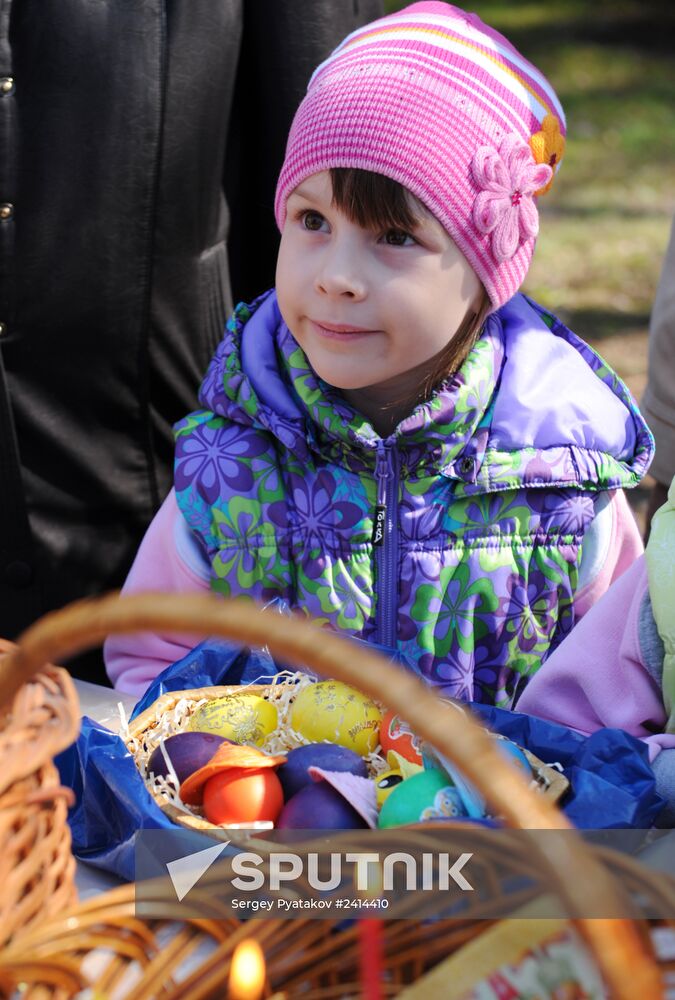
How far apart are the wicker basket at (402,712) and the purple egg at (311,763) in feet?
0.70

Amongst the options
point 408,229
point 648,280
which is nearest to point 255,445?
point 408,229

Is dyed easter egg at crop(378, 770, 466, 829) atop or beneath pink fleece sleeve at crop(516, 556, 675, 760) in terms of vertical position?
atop

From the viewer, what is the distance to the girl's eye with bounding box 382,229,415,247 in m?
1.45

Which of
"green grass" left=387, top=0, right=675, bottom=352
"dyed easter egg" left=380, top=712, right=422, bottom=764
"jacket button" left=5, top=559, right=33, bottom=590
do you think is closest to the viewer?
"dyed easter egg" left=380, top=712, right=422, bottom=764

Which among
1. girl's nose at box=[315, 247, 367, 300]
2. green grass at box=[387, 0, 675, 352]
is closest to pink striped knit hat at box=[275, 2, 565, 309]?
girl's nose at box=[315, 247, 367, 300]

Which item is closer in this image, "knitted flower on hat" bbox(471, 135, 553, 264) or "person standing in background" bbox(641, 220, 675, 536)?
"knitted flower on hat" bbox(471, 135, 553, 264)

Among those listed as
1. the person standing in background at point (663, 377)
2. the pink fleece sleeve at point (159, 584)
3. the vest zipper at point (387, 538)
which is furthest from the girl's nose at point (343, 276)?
the person standing in background at point (663, 377)

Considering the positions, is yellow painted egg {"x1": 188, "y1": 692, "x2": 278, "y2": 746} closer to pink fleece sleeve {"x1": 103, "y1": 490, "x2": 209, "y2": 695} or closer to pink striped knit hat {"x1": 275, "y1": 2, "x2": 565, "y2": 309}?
pink fleece sleeve {"x1": 103, "y1": 490, "x2": 209, "y2": 695}

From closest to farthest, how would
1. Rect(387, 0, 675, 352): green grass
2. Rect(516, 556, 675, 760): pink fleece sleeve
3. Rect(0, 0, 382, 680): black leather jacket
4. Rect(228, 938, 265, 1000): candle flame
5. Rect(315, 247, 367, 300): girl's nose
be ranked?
Rect(228, 938, 265, 1000): candle flame < Rect(516, 556, 675, 760): pink fleece sleeve < Rect(315, 247, 367, 300): girl's nose < Rect(0, 0, 382, 680): black leather jacket < Rect(387, 0, 675, 352): green grass

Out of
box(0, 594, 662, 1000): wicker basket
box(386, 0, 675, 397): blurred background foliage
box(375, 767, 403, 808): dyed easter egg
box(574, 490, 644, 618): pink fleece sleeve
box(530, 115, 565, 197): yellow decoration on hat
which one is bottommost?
box(386, 0, 675, 397): blurred background foliage

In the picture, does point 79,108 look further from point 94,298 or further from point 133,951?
point 133,951

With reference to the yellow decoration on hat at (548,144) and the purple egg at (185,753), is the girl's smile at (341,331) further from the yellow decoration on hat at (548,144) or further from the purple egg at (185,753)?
the purple egg at (185,753)

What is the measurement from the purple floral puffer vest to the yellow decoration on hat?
0.84 feet

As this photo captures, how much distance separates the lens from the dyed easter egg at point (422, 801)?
103 centimetres
